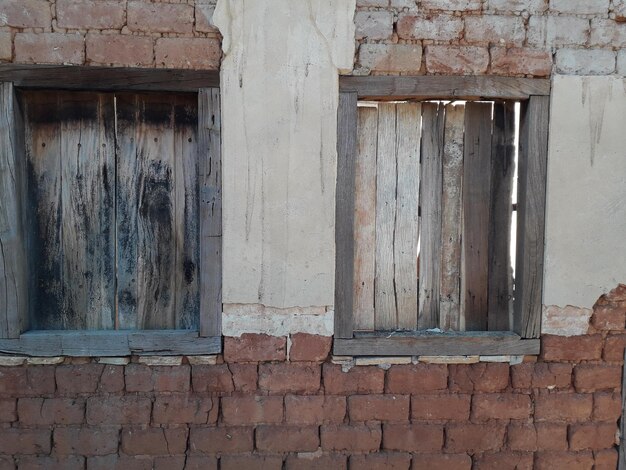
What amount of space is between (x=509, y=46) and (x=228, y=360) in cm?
230

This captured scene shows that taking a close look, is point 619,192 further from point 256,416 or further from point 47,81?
point 47,81

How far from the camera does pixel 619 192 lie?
118 inches

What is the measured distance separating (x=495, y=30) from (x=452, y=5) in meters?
0.27

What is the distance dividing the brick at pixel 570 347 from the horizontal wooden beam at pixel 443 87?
1.37 metres

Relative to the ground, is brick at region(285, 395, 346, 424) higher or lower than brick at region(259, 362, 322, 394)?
lower

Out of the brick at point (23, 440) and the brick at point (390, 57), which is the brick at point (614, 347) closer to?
the brick at point (390, 57)

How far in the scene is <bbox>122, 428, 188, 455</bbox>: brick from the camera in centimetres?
296

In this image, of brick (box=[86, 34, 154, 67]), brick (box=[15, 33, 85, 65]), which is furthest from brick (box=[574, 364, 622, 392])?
brick (box=[15, 33, 85, 65])

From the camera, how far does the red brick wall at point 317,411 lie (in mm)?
2941

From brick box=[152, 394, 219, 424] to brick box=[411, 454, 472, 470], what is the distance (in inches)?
47.9

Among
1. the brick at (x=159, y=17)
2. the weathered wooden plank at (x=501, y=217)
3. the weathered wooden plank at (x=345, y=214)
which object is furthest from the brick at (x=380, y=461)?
the brick at (x=159, y=17)

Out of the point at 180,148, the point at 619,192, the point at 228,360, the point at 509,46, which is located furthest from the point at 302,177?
the point at 619,192

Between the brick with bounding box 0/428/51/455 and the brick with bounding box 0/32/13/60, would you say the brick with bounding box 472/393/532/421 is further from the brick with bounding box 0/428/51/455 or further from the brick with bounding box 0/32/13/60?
the brick with bounding box 0/32/13/60

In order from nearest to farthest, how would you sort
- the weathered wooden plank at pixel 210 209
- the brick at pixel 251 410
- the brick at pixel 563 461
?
the weathered wooden plank at pixel 210 209
the brick at pixel 251 410
the brick at pixel 563 461
